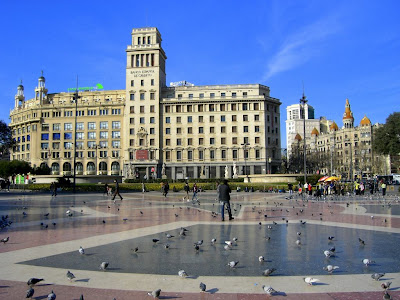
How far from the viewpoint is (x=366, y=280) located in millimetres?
5684

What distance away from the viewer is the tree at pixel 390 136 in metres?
46.5

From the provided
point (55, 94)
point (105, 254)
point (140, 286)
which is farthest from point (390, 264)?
point (55, 94)

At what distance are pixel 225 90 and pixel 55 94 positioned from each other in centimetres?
5052

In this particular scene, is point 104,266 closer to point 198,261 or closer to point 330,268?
point 198,261

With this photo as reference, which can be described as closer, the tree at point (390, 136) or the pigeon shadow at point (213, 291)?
the pigeon shadow at point (213, 291)

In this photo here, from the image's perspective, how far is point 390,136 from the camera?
156ft

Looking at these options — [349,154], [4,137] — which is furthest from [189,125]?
[349,154]

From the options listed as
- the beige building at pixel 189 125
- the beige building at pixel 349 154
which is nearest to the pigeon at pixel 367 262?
the beige building at pixel 189 125

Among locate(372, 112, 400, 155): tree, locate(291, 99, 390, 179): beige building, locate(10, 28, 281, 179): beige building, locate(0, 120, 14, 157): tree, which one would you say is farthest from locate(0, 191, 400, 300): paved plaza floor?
locate(291, 99, 390, 179): beige building

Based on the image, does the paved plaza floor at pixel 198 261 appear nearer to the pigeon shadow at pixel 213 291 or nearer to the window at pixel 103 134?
the pigeon shadow at pixel 213 291

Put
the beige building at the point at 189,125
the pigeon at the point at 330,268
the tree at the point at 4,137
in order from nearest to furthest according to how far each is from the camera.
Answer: the pigeon at the point at 330,268
the tree at the point at 4,137
the beige building at the point at 189,125

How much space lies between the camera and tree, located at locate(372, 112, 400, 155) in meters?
46.5

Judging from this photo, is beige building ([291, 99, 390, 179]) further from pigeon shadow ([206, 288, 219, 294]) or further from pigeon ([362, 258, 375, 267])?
pigeon shadow ([206, 288, 219, 294])

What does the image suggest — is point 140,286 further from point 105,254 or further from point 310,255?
point 310,255
